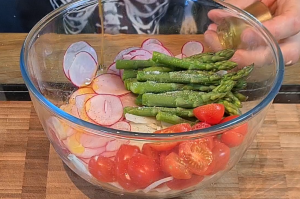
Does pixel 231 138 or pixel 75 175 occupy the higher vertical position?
pixel 231 138

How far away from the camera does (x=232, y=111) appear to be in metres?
1.31

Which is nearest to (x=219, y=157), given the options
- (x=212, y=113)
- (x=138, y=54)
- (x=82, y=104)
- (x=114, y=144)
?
(x=212, y=113)

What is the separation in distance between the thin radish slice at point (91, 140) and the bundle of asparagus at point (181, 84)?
0.29m

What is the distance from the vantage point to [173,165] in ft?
3.35

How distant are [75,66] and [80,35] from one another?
0.17m

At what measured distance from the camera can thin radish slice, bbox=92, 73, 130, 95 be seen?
1.42 m

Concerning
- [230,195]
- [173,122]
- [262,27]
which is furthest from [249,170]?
[262,27]

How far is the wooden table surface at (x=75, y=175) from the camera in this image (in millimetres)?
1238

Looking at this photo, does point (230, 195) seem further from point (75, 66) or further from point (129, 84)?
point (75, 66)

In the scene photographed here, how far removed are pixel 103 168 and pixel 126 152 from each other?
90 millimetres

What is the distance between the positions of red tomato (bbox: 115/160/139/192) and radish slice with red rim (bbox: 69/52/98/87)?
0.48 metres

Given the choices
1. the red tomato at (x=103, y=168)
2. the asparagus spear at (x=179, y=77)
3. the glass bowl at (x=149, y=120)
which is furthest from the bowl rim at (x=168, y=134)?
the asparagus spear at (x=179, y=77)

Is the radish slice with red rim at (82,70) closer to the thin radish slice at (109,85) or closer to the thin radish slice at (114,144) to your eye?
the thin radish slice at (109,85)

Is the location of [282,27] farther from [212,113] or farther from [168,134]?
[168,134]
